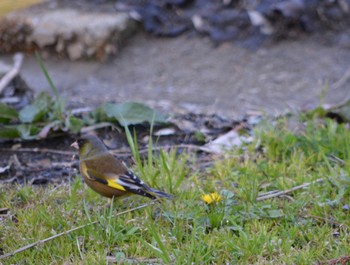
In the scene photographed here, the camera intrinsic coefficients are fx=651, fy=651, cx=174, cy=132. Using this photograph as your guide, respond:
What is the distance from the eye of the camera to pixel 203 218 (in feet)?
11.1

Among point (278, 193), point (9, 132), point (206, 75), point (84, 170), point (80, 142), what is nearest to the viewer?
point (84, 170)

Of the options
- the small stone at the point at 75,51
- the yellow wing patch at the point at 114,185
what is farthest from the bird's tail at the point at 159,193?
the small stone at the point at 75,51

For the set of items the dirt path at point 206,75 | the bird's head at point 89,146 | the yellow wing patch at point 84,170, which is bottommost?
the dirt path at point 206,75

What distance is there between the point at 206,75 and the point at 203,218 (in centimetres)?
403

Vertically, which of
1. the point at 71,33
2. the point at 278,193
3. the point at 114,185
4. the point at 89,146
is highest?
the point at 89,146

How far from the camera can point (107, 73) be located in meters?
7.72

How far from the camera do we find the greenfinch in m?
3.36

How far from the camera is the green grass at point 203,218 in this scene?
308 cm

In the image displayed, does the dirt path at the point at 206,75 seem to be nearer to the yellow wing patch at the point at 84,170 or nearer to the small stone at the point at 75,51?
the small stone at the point at 75,51

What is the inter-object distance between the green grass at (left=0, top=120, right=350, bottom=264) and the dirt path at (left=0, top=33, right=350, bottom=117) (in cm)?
195

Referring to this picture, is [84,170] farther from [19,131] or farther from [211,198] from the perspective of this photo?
[19,131]

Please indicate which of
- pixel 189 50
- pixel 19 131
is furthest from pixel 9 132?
pixel 189 50

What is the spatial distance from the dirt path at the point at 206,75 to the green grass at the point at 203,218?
195 cm

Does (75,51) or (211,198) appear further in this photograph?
(75,51)
